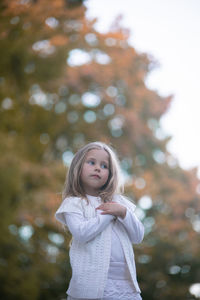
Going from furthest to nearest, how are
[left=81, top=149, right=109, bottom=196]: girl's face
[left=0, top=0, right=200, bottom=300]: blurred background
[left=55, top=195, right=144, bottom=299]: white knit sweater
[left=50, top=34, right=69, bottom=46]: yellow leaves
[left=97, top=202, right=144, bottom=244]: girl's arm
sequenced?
[left=50, top=34, right=69, bottom=46]: yellow leaves → [left=0, top=0, right=200, bottom=300]: blurred background → [left=81, top=149, right=109, bottom=196]: girl's face → [left=97, top=202, right=144, bottom=244]: girl's arm → [left=55, top=195, right=144, bottom=299]: white knit sweater

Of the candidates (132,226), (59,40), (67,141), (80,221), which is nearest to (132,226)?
(132,226)

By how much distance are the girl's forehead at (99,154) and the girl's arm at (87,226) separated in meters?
0.33

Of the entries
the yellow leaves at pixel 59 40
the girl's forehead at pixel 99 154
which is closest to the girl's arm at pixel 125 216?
the girl's forehead at pixel 99 154

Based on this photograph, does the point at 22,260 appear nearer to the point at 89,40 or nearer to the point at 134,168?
the point at 134,168

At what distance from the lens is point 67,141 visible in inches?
377

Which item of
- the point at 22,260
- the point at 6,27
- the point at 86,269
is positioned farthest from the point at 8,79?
the point at 86,269

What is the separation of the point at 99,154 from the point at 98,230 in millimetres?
406

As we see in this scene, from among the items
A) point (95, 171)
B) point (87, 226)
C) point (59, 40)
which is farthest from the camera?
point (59, 40)

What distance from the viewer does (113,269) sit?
154 centimetres

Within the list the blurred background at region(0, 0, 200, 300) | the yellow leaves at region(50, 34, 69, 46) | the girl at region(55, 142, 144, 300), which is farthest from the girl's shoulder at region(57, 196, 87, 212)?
the yellow leaves at region(50, 34, 69, 46)

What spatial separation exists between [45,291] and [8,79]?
4156mm

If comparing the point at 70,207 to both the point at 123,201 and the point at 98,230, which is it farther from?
the point at 123,201

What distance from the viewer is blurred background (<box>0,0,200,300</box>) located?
659cm

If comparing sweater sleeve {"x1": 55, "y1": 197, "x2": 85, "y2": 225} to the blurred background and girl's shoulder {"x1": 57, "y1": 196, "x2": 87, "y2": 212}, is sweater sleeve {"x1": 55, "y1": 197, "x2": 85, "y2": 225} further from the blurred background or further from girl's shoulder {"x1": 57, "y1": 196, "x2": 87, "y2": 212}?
the blurred background
